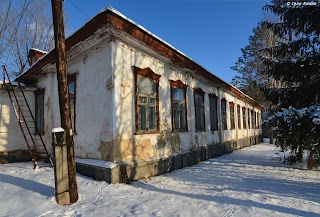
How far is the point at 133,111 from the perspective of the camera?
22.8 feet

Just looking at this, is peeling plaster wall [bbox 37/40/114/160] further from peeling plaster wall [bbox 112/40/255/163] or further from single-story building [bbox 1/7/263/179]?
peeling plaster wall [bbox 112/40/255/163]

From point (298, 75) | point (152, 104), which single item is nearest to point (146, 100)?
point (152, 104)

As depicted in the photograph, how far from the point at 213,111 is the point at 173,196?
8.68 metres

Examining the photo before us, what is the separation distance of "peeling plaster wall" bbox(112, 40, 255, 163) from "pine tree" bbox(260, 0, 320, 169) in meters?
3.19

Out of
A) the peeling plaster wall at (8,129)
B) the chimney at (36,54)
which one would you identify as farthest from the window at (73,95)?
the chimney at (36,54)

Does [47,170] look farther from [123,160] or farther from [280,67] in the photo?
[280,67]

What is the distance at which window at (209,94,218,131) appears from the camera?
1283 centimetres

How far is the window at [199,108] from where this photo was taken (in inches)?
430

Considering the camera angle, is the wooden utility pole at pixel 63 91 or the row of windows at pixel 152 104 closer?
the wooden utility pole at pixel 63 91

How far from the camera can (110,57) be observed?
6414mm

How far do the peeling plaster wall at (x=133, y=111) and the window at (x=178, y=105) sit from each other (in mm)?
223

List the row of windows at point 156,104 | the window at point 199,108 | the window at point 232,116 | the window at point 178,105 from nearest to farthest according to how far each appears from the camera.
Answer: the row of windows at point 156,104
the window at point 178,105
the window at point 199,108
the window at point 232,116

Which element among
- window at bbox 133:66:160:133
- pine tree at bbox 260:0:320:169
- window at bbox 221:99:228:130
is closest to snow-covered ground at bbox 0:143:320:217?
pine tree at bbox 260:0:320:169

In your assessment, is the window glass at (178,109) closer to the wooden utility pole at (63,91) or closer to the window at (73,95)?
the window at (73,95)
